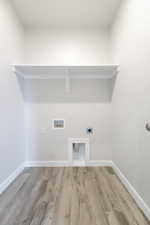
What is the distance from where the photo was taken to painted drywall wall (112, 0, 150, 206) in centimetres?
145

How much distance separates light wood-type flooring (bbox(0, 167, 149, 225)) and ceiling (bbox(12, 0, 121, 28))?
2.71 m

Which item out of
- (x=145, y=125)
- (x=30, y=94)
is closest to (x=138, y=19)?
(x=145, y=125)

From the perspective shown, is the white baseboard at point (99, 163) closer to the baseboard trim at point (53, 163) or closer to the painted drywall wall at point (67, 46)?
the baseboard trim at point (53, 163)

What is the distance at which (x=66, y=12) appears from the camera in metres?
2.29

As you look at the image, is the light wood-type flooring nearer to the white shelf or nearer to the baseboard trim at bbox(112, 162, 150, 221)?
the baseboard trim at bbox(112, 162, 150, 221)

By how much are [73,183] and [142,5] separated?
2414 mm

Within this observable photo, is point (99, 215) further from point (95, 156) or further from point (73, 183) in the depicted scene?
point (95, 156)

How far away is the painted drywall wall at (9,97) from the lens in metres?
1.92

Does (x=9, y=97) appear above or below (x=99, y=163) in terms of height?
above

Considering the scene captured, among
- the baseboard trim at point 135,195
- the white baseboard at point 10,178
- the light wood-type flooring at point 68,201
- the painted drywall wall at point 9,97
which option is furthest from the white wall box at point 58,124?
the baseboard trim at point 135,195

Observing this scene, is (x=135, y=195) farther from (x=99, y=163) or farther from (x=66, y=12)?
(x=66, y=12)

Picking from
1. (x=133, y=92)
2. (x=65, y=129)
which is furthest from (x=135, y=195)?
(x=65, y=129)

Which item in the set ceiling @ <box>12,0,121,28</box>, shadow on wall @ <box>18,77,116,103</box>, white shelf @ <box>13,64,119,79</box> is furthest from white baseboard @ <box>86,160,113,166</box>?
ceiling @ <box>12,0,121,28</box>

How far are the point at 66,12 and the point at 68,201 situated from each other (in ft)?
9.20
